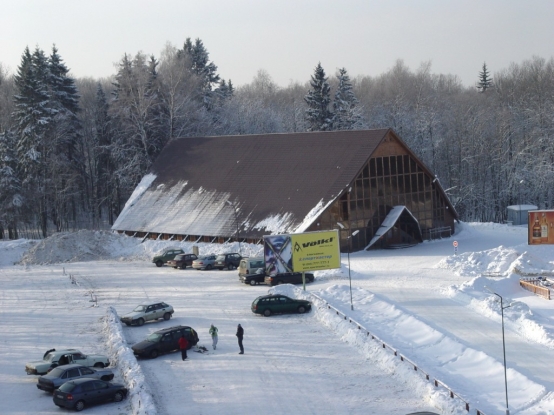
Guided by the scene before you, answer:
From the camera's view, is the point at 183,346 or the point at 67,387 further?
the point at 183,346

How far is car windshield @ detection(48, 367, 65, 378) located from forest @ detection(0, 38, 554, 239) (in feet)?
151

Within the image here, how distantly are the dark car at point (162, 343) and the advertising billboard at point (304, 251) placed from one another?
1147 cm

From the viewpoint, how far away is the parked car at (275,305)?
114 feet

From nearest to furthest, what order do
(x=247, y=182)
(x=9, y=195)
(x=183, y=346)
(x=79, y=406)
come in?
(x=79, y=406) < (x=183, y=346) < (x=247, y=182) < (x=9, y=195)

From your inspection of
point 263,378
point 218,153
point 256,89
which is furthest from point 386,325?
point 256,89

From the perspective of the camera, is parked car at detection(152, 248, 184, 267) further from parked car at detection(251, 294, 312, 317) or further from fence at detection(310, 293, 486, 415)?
fence at detection(310, 293, 486, 415)

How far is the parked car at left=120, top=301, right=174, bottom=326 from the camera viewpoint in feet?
113

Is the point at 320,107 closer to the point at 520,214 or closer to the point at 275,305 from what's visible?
the point at 520,214

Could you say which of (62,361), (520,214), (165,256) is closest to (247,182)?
(165,256)

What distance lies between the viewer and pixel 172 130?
75.9m

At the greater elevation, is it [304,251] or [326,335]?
[304,251]

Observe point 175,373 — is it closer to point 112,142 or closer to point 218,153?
point 218,153

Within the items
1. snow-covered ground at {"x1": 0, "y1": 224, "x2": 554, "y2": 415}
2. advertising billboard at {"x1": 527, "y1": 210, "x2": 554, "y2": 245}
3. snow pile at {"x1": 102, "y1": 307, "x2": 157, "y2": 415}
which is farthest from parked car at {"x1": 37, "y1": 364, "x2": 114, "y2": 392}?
advertising billboard at {"x1": 527, "y1": 210, "x2": 554, "y2": 245}

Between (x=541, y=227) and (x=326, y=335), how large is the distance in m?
17.6
